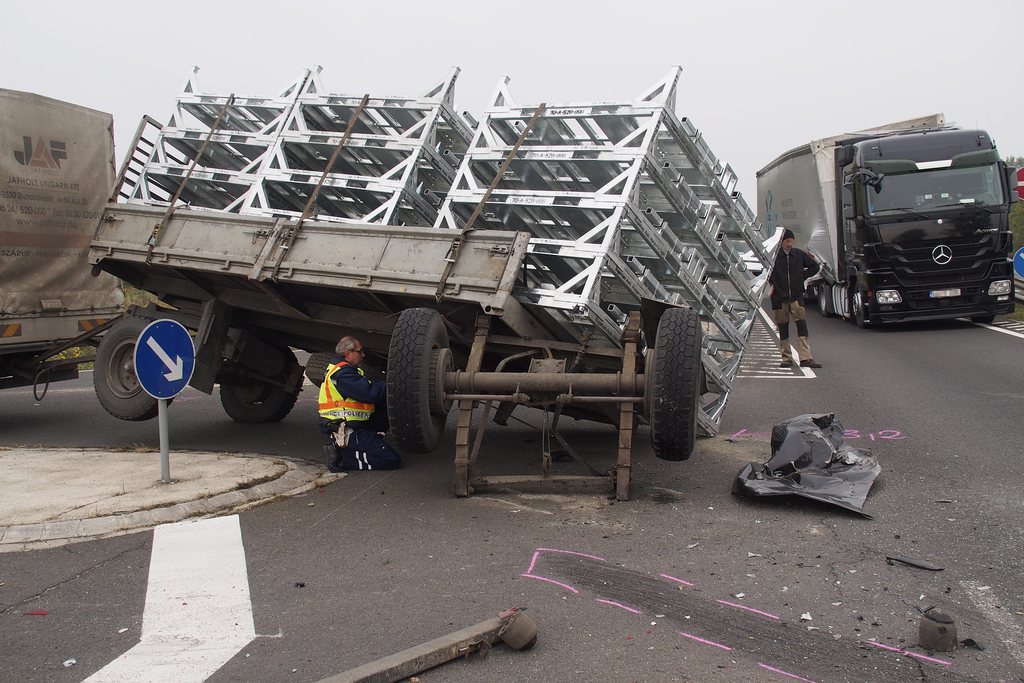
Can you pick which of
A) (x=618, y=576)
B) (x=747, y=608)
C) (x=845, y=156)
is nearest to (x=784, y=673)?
(x=747, y=608)

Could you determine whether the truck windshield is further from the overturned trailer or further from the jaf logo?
the jaf logo

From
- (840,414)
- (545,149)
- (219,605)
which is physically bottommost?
(219,605)

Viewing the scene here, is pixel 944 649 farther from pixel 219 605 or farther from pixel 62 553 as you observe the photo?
pixel 62 553

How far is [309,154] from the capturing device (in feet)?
31.8

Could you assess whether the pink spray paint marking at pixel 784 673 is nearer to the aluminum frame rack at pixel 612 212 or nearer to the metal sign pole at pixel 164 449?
the aluminum frame rack at pixel 612 212

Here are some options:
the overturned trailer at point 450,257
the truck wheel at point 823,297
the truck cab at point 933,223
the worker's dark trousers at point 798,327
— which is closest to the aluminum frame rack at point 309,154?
the overturned trailer at point 450,257

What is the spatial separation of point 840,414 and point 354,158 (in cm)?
551

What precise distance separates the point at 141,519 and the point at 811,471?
4488 mm

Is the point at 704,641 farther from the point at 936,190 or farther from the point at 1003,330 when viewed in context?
the point at 1003,330

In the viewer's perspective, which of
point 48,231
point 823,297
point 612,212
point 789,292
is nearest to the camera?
point 612,212

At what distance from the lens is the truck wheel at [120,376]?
934 centimetres

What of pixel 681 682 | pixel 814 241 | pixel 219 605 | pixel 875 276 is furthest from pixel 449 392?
pixel 814 241

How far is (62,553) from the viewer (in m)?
5.83

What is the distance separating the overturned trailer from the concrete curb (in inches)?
48.1
